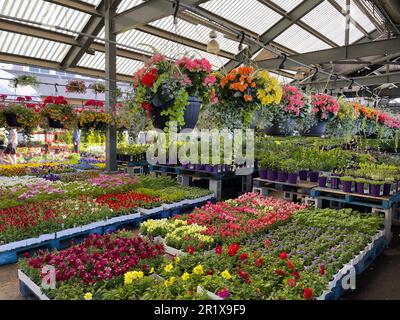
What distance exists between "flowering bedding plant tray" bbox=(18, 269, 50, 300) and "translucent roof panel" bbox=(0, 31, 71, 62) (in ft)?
20.9

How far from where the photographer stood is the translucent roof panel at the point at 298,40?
362 inches

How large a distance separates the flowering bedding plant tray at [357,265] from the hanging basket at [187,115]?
1616mm

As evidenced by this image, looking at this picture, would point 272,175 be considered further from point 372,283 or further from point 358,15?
point 358,15

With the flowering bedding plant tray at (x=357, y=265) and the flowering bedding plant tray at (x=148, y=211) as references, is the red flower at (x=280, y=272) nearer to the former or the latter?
the flowering bedding plant tray at (x=357, y=265)

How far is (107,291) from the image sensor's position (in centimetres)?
238

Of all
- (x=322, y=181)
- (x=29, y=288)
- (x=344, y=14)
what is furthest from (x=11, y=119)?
(x=344, y=14)

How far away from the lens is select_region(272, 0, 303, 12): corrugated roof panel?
7767mm

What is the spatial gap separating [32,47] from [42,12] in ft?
4.52

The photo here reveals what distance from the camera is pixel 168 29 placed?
8117mm

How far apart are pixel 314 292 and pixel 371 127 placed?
591cm

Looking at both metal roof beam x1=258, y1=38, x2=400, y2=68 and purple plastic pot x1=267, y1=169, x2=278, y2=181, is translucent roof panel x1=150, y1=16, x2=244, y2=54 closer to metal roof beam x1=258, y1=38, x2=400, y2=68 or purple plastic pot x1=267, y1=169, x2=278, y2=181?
metal roof beam x1=258, y1=38, x2=400, y2=68

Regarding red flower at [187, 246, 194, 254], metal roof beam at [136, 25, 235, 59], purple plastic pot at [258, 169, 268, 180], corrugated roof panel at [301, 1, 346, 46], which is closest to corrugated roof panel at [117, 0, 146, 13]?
metal roof beam at [136, 25, 235, 59]

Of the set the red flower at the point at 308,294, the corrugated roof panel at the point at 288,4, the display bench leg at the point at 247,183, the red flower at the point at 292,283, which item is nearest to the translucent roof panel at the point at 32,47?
the corrugated roof panel at the point at 288,4

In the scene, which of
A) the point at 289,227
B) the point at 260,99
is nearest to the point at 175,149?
the point at 289,227
